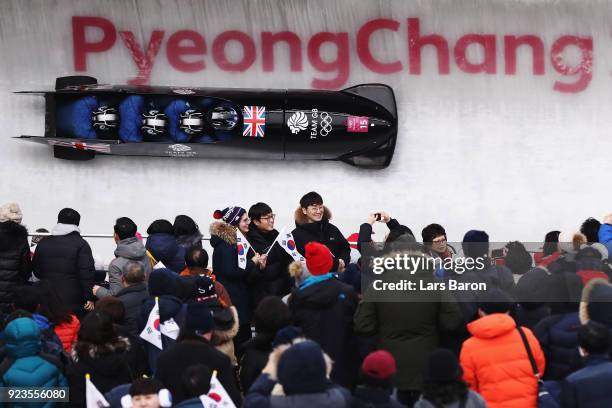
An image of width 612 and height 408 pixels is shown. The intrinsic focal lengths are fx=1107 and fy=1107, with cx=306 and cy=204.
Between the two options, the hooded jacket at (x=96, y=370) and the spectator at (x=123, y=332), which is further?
the spectator at (x=123, y=332)

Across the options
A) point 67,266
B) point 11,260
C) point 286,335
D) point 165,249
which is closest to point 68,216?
point 67,266

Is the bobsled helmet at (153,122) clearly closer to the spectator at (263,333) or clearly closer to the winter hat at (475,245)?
the winter hat at (475,245)

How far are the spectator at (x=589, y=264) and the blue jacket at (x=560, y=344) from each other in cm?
80

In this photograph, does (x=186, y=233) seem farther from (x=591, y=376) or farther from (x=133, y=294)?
(x=591, y=376)

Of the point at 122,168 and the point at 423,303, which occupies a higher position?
the point at 122,168

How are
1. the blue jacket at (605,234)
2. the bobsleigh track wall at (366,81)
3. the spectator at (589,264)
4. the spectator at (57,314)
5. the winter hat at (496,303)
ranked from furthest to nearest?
1. the bobsleigh track wall at (366,81)
2. the blue jacket at (605,234)
3. the spectator at (589,264)
4. the spectator at (57,314)
5. the winter hat at (496,303)

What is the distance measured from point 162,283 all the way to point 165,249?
1.24 m

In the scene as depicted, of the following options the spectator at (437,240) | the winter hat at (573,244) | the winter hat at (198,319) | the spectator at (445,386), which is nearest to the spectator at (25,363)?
the winter hat at (198,319)

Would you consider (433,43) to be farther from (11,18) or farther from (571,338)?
(571,338)

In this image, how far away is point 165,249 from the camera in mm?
6984

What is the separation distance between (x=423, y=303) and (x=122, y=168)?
5.47 meters

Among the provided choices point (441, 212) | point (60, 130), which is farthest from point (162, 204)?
point (441, 212)

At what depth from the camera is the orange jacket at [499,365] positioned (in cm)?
494

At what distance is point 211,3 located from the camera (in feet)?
34.6
